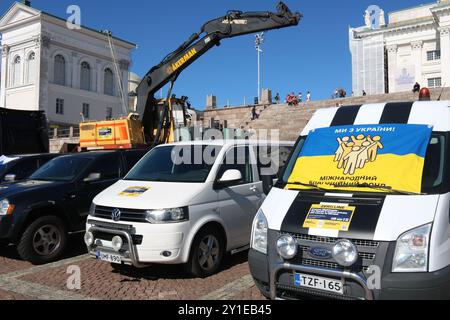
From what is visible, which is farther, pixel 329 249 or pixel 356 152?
pixel 356 152

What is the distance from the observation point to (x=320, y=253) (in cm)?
358

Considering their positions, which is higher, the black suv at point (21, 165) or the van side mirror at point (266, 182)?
the black suv at point (21, 165)

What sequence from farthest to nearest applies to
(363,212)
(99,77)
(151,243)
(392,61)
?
(99,77) → (392,61) → (151,243) → (363,212)

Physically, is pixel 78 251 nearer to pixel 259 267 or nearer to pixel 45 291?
Result: pixel 45 291

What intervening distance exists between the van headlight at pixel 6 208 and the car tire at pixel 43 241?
37 cm

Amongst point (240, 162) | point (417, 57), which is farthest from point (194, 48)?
point (417, 57)

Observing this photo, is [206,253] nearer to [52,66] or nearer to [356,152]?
[356,152]

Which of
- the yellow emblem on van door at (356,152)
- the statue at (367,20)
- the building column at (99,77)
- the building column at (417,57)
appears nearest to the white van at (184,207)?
the yellow emblem on van door at (356,152)

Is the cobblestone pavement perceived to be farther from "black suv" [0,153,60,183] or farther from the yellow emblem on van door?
"black suv" [0,153,60,183]

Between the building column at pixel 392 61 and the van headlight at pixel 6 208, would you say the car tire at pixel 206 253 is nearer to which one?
the van headlight at pixel 6 208

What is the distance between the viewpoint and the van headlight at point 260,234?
4.04 metres

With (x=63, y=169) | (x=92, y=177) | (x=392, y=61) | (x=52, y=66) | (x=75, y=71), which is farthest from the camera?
(x=75, y=71)

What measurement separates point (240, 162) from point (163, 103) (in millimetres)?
8356
